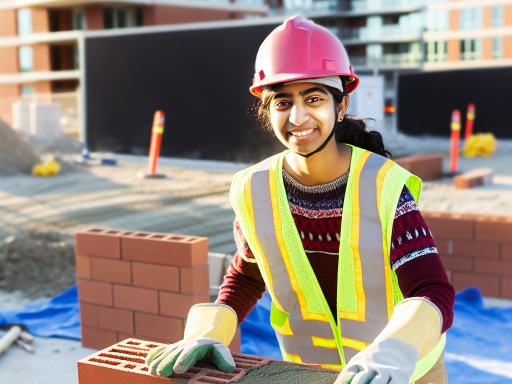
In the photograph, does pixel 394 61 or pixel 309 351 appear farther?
pixel 394 61

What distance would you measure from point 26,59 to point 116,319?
36806mm

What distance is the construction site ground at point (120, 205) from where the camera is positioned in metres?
3.90

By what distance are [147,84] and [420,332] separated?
12592 mm

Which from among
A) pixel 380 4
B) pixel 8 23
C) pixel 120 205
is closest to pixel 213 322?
pixel 120 205

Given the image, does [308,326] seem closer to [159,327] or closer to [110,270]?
[159,327]

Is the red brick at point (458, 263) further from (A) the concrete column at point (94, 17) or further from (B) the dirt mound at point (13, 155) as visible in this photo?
(A) the concrete column at point (94, 17)

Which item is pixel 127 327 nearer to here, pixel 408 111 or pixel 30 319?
pixel 30 319

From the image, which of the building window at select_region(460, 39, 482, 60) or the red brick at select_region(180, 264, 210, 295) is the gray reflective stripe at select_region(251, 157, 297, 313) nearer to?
the red brick at select_region(180, 264, 210, 295)

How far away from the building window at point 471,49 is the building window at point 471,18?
3.39ft

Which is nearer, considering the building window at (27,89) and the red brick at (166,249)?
the red brick at (166,249)

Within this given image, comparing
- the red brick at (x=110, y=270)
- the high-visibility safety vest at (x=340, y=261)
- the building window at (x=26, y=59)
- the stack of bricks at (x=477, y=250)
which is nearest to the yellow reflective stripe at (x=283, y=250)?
the high-visibility safety vest at (x=340, y=261)

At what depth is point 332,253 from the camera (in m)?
1.83

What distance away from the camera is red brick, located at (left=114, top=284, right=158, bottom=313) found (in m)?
3.70

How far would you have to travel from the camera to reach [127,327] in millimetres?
3850
